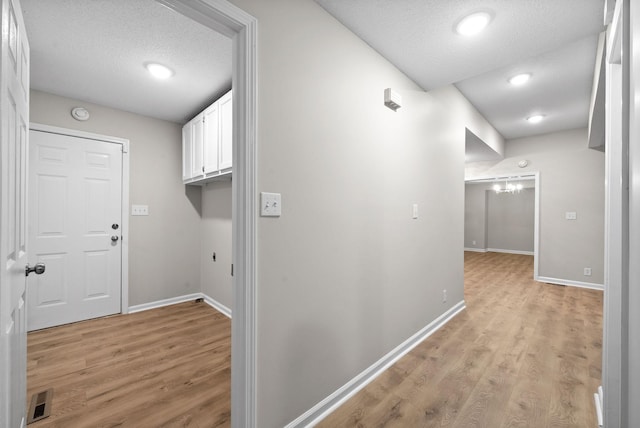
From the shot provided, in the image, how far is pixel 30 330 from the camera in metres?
2.75

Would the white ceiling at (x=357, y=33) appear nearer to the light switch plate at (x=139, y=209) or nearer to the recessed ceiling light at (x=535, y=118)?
the recessed ceiling light at (x=535, y=118)

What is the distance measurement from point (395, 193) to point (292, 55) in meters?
1.28

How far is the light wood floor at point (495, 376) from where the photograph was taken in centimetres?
159

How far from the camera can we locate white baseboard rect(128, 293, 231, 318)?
10.9ft

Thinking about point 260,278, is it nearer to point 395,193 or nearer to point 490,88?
point 395,193

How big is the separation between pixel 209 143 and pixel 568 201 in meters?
5.61

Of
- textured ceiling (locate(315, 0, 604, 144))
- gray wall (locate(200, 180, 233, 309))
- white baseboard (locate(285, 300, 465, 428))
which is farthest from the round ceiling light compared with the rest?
white baseboard (locate(285, 300, 465, 428))

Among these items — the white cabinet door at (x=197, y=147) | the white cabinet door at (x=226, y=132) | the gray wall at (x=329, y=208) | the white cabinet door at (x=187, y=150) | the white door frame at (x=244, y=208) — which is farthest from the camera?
the white cabinet door at (x=187, y=150)

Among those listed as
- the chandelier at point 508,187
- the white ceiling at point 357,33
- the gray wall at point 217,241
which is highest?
the white ceiling at point 357,33

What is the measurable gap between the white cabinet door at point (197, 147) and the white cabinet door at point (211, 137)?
95 millimetres

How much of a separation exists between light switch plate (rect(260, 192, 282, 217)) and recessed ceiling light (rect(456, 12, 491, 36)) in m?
1.53

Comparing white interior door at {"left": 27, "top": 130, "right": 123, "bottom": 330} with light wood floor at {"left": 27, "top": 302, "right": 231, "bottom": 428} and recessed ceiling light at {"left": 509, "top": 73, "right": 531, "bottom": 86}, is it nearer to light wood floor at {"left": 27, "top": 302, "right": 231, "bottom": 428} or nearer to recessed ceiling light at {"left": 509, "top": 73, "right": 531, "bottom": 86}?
light wood floor at {"left": 27, "top": 302, "right": 231, "bottom": 428}

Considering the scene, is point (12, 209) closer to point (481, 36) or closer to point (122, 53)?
point (122, 53)

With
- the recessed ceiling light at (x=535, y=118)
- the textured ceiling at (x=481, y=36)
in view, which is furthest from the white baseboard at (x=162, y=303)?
the recessed ceiling light at (x=535, y=118)
